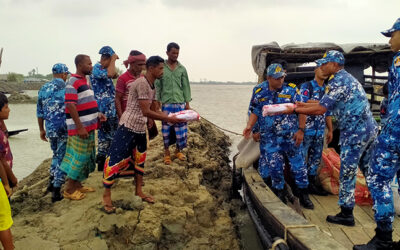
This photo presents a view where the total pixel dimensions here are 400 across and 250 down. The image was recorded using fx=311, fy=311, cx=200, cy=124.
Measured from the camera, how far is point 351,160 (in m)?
3.11

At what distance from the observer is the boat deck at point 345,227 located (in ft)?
9.82

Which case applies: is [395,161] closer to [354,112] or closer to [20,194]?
[354,112]

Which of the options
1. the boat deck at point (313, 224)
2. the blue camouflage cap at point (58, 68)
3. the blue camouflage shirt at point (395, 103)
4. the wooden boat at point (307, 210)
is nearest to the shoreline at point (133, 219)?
the wooden boat at point (307, 210)

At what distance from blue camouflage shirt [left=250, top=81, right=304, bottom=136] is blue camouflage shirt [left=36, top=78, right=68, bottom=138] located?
2.53 m

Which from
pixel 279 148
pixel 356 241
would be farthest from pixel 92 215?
pixel 356 241

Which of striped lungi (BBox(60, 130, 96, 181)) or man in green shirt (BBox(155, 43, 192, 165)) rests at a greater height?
man in green shirt (BBox(155, 43, 192, 165))

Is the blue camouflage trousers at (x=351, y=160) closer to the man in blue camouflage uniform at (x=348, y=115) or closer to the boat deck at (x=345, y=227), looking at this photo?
the man in blue camouflage uniform at (x=348, y=115)

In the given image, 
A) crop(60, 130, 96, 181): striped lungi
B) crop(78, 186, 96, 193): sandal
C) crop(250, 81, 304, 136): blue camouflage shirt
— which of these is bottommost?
crop(78, 186, 96, 193): sandal

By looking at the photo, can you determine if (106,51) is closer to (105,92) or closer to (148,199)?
(105,92)

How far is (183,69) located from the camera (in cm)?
524

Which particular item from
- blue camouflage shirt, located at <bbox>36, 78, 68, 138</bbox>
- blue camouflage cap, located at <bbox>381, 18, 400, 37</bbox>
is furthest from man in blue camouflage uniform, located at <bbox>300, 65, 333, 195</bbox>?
blue camouflage shirt, located at <bbox>36, 78, 68, 138</bbox>

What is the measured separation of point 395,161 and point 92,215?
9.88ft

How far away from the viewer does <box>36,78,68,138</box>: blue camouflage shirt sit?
4000mm

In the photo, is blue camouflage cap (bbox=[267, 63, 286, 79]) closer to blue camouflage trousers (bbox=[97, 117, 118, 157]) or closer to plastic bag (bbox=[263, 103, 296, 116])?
plastic bag (bbox=[263, 103, 296, 116])
